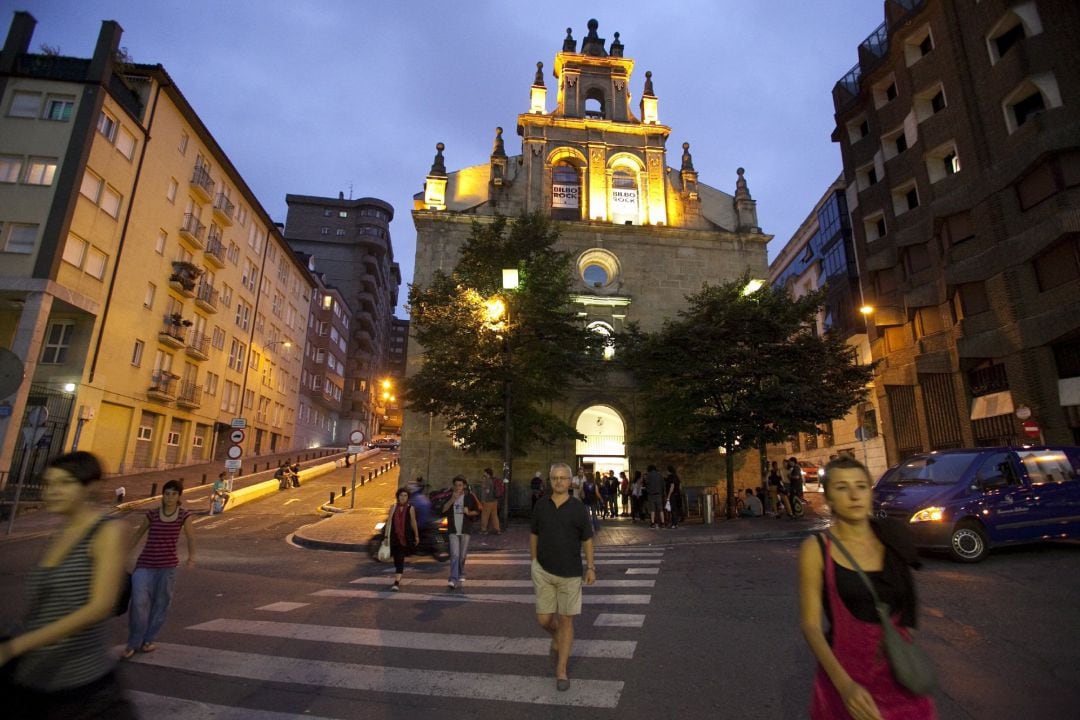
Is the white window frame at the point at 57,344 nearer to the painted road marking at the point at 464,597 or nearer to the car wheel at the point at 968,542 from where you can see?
the painted road marking at the point at 464,597

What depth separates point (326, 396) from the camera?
6144 centimetres

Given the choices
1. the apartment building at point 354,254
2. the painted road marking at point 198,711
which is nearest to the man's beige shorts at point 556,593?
the painted road marking at point 198,711

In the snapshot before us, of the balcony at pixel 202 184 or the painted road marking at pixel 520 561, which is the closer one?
the painted road marking at pixel 520 561

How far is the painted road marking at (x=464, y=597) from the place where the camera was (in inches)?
282

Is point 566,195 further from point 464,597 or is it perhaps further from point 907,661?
point 907,661

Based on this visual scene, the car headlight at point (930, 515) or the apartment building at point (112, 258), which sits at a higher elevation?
the apartment building at point (112, 258)

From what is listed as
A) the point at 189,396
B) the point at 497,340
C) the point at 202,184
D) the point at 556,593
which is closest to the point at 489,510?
the point at 497,340

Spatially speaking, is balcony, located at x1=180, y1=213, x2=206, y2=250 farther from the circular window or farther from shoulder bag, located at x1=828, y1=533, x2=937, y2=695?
shoulder bag, located at x1=828, y1=533, x2=937, y2=695

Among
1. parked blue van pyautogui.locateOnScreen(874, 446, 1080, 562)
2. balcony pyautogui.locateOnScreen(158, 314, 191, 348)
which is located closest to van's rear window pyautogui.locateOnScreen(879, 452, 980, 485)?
parked blue van pyautogui.locateOnScreen(874, 446, 1080, 562)

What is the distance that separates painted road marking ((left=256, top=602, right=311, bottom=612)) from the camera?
7.08m

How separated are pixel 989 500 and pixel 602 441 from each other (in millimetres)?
16902

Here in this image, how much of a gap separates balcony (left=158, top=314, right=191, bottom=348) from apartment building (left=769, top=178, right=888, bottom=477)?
104 feet

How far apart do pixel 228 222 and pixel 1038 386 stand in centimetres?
4363

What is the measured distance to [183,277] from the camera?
30484 millimetres
